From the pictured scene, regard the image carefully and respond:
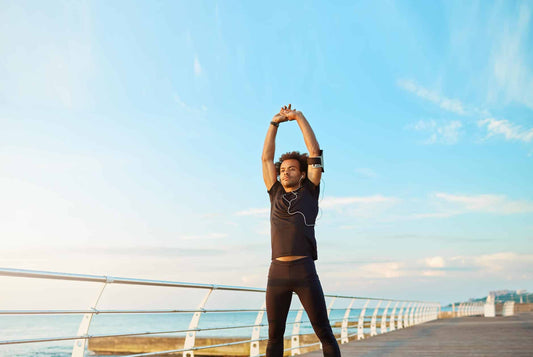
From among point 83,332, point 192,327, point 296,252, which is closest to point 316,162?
point 296,252

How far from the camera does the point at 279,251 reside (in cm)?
266

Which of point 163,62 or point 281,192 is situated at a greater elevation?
Result: point 163,62

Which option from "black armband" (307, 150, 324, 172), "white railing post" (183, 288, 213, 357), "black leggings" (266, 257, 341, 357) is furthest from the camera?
"white railing post" (183, 288, 213, 357)

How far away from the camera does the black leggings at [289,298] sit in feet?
8.57

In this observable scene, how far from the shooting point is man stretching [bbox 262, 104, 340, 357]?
263 cm

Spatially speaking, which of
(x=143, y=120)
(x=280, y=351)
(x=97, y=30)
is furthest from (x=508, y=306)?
(x=280, y=351)

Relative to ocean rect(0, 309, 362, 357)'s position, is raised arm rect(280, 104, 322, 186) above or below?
above

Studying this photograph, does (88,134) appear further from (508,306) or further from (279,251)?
(508,306)

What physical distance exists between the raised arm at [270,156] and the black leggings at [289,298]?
0.50m

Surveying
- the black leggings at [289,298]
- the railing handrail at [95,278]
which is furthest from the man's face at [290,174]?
the railing handrail at [95,278]

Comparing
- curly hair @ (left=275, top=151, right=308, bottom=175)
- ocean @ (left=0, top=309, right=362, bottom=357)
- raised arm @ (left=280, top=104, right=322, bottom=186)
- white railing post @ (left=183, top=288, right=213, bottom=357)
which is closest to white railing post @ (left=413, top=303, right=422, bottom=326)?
ocean @ (left=0, top=309, right=362, bottom=357)

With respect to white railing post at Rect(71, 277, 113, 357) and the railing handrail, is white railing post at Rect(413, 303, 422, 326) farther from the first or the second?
white railing post at Rect(71, 277, 113, 357)

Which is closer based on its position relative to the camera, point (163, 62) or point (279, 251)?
point (279, 251)

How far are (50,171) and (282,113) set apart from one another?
511 inches
